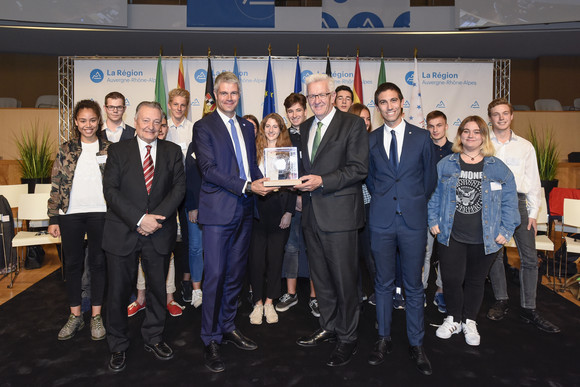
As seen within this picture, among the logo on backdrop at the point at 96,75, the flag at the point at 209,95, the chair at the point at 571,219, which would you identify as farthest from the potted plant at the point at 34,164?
the chair at the point at 571,219

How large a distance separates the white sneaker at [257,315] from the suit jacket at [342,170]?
1.19 meters

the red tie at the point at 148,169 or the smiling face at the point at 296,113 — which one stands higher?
the smiling face at the point at 296,113

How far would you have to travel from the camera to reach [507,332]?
9.86ft

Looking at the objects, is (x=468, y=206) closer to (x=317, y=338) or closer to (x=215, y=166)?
(x=317, y=338)

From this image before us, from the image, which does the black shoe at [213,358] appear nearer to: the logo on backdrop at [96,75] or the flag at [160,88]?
the flag at [160,88]

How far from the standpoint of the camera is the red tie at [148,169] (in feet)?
8.30

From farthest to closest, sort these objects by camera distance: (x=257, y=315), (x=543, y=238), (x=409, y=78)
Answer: (x=409, y=78) → (x=543, y=238) → (x=257, y=315)

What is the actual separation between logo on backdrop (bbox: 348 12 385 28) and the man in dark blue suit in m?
5.42

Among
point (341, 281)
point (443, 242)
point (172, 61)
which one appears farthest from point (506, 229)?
point (172, 61)

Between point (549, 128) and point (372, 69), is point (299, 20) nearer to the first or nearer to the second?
point (372, 69)

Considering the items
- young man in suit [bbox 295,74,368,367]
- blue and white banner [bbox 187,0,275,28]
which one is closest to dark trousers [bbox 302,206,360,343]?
young man in suit [bbox 295,74,368,367]

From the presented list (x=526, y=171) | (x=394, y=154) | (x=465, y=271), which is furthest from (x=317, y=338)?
(x=526, y=171)

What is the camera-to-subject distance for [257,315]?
3189mm

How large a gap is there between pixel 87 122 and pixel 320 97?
1724 millimetres
